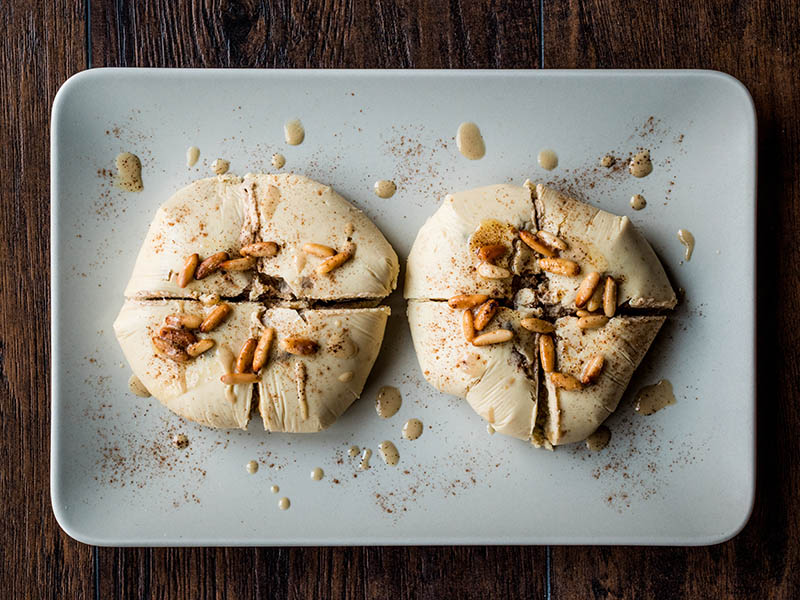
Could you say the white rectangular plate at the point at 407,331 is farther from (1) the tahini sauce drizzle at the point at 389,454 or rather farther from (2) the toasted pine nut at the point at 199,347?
(2) the toasted pine nut at the point at 199,347

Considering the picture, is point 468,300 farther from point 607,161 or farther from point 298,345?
point 607,161

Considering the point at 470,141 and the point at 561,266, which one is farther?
the point at 470,141

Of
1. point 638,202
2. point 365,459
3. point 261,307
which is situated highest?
point 638,202

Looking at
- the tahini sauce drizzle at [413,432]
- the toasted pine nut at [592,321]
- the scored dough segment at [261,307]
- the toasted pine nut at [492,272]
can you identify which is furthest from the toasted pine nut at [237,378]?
the toasted pine nut at [592,321]

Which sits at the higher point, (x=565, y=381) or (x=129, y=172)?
(x=129, y=172)

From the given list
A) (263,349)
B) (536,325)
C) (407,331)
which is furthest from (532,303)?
(263,349)

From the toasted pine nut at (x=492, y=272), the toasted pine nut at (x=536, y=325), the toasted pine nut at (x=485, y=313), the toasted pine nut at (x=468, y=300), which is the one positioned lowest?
the toasted pine nut at (x=536, y=325)
